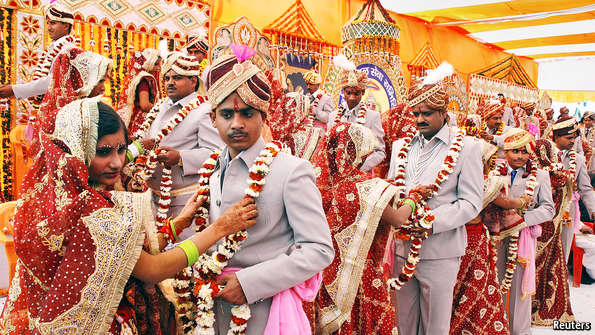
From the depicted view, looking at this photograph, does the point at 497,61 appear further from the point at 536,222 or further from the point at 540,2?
the point at 536,222

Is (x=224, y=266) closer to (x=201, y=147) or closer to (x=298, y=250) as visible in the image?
(x=298, y=250)

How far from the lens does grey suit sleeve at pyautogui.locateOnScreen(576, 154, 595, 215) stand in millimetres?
5645

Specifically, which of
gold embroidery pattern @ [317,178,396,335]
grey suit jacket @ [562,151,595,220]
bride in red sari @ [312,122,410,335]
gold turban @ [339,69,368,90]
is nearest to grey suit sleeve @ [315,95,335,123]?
gold turban @ [339,69,368,90]

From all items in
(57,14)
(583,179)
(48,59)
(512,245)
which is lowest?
(512,245)

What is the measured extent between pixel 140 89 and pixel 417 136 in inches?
102

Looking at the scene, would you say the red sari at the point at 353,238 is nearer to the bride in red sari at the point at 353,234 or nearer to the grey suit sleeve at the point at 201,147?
the bride in red sari at the point at 353,234

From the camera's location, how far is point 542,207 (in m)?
4.18

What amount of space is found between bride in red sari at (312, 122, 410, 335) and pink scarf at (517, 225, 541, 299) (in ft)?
6.48

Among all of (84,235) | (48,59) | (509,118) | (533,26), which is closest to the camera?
(84,235)

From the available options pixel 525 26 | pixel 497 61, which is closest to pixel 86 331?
pixel 525 26

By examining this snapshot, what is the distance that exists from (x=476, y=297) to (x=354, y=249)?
1290 millimetres

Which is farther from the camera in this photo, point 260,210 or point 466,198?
point 466,198

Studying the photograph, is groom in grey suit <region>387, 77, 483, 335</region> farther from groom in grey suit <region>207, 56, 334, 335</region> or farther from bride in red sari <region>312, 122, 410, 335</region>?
groom in grey suit <region>207, 56, 334, 335</region>

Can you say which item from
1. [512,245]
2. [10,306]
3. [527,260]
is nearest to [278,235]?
[10,306]
